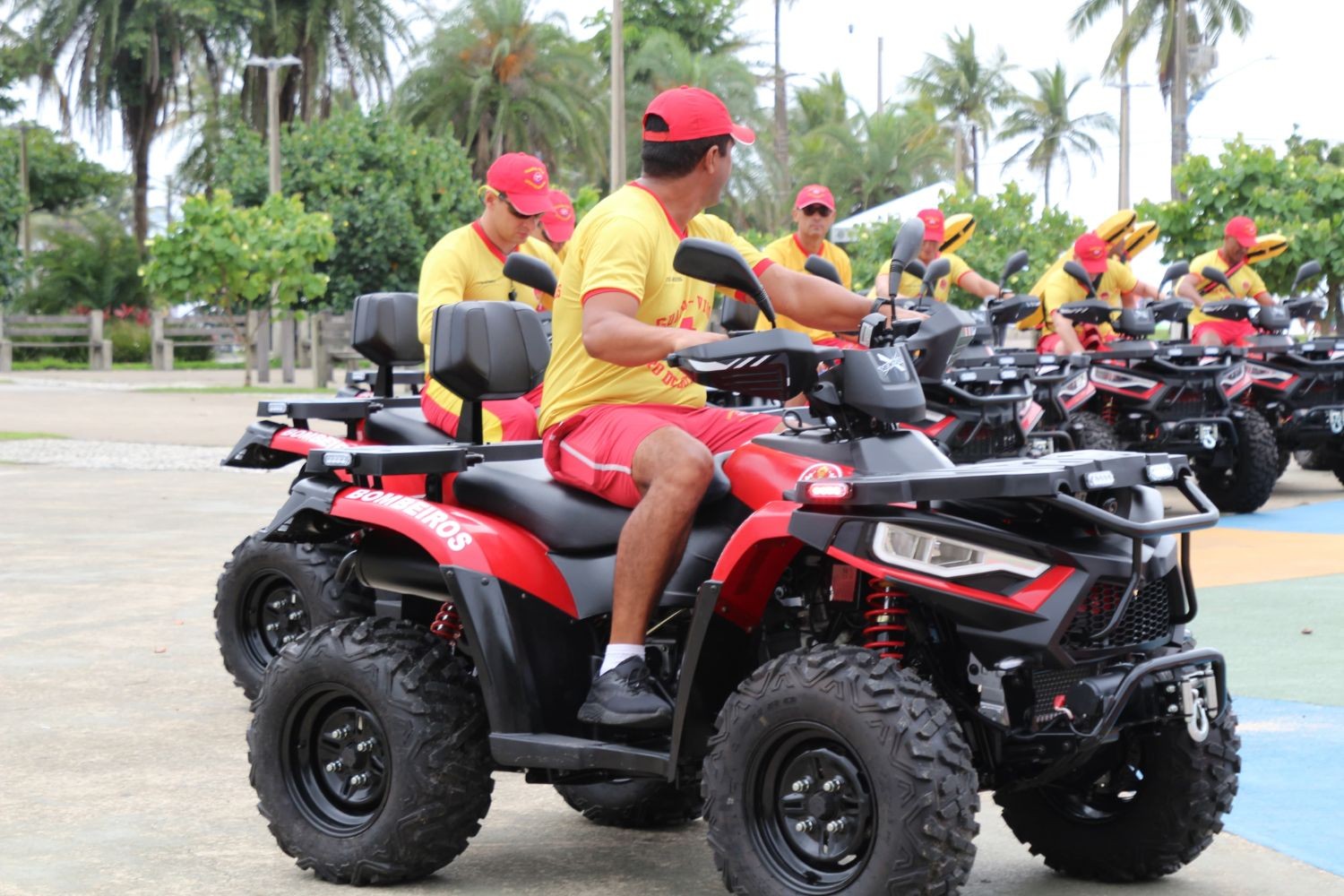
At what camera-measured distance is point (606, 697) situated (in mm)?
4418

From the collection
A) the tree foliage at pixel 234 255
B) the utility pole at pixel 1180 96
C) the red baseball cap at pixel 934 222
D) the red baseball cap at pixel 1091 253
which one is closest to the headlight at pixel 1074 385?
the red baseball cap at pixel 1091 253

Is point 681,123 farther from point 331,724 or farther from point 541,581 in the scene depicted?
point 331,724

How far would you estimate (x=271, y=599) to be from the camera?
706 cm

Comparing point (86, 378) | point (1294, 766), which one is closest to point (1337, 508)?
point (1294, 766)

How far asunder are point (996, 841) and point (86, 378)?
3624 cm

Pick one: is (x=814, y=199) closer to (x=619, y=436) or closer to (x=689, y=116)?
(x=689, y=116)

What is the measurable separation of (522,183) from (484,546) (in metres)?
3.44

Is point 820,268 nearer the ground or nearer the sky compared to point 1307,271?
nearer the ground

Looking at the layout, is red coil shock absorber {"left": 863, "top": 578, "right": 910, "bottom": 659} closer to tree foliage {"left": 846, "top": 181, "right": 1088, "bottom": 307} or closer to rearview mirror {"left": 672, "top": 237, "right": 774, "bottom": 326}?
rearview mirror {"left": 672, "top": 237, "right": 774, "bottom": 326}

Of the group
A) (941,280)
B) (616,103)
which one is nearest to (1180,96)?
(616,103)

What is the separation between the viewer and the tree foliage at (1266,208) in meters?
22.8

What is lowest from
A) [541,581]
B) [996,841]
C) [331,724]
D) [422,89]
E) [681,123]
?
[996,841]

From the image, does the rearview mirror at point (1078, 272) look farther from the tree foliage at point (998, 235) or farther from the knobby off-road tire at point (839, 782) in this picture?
the tree foliage at point (998, 235)

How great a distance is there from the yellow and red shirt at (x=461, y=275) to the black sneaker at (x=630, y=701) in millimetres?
3292
